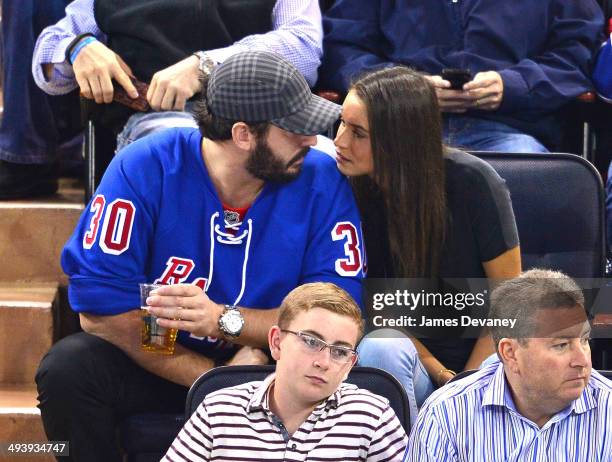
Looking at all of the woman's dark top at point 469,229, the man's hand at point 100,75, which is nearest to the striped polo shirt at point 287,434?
the woman's dark top at point 469,229

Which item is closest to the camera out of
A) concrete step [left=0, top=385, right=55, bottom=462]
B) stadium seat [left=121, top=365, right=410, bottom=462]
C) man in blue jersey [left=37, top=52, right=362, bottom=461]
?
stadium seat [left=121, top=365, right=410, bottom=462]

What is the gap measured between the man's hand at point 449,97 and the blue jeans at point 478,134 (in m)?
0.11

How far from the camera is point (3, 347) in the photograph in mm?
3230

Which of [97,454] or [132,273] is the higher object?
[132,273]

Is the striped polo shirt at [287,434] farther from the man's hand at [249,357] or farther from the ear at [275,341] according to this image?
the man's hand at [249,357]

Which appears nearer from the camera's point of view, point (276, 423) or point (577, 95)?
point (276, 423)

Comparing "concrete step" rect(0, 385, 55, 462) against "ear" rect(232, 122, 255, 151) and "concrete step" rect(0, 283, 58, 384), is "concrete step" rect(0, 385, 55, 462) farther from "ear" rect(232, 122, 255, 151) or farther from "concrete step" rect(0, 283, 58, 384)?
"ear" rect(232, 122, 255, 151)

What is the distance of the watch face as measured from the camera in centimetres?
268

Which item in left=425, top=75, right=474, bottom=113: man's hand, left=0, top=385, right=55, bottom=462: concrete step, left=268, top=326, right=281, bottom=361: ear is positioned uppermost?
left=425, top=75, right=474, bottom=113: man's hand

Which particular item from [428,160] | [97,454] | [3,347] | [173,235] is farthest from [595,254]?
[3,347]

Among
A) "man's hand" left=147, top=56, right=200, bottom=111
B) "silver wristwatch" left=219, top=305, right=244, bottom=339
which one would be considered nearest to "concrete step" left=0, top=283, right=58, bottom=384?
"man's hand" left=147, top=56, right=200, bottom=111

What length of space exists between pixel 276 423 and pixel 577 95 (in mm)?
1772

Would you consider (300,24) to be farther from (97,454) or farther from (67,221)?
(97,454)

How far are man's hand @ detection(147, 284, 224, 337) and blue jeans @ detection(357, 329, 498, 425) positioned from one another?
13.4 inches
